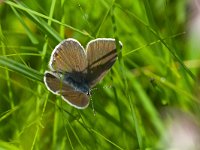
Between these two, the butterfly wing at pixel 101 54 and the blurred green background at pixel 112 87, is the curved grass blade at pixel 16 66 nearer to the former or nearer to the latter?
the blurred green background at pixel 112 87

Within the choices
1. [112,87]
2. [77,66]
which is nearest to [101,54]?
[77,66]

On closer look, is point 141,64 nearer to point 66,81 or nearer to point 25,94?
point 25,94

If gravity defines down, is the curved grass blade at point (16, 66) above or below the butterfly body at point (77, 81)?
above

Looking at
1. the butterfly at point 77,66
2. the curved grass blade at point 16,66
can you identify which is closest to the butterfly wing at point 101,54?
the butterfly at point 77,66

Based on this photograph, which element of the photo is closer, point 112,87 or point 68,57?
point 68,57

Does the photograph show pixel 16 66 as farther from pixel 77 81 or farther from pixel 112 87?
pixel 112 87

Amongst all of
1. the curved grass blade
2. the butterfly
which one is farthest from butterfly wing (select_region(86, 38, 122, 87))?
the curved grass blade

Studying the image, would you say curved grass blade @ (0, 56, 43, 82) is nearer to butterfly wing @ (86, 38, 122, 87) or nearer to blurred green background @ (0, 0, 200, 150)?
blurred green background @ (0, 0, 200, 150)

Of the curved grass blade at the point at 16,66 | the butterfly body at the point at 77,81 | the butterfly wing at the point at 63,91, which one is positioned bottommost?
the butterfly wing at the point at 63,91
